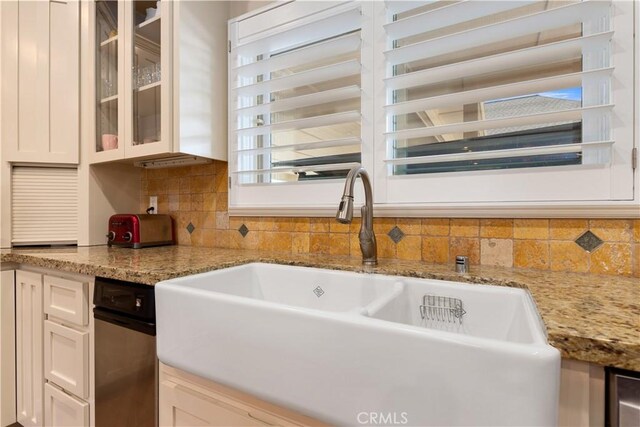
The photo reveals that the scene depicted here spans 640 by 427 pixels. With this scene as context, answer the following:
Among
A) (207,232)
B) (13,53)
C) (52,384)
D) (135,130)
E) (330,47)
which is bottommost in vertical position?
(52,384)

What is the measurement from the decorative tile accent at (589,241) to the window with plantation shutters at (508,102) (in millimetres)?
117

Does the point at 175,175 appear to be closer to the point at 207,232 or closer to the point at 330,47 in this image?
the point at 207,232

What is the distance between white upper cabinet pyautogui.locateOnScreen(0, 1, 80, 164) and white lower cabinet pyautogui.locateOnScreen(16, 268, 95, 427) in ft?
2.26

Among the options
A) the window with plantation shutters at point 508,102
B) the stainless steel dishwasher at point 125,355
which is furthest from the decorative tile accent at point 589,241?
the stainless steel dishwasher at point 125,355

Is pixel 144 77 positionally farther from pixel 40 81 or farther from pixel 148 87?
pixel 40 81

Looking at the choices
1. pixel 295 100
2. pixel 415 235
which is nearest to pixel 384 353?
pixel 415 235

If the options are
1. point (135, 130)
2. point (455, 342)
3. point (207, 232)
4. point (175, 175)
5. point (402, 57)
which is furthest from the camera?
point (175, 175)

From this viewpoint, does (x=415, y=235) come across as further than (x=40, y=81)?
No

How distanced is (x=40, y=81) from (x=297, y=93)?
1.37 meters

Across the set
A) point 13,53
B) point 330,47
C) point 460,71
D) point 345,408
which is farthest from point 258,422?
point 13,53

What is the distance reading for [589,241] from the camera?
Result: 948 millimetres

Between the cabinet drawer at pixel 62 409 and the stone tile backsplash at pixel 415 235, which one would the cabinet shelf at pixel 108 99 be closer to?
the stone tile backsplash at pixel 415 235

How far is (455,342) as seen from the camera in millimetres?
464

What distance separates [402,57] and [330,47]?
1.07 feet
